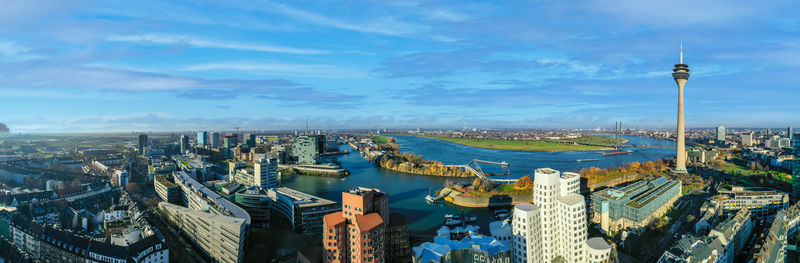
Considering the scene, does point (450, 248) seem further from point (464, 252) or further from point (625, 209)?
point (625, 209)

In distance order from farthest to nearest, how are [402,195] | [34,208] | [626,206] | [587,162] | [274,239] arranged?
[587,162] → [402,195] → [34,208] → [626,206] → [274,239]

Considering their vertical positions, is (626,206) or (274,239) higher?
(626,206)

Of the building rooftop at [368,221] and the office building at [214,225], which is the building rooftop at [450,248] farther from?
the office building at [214,225]

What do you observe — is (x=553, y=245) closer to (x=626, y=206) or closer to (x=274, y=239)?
(x=626, y=206)

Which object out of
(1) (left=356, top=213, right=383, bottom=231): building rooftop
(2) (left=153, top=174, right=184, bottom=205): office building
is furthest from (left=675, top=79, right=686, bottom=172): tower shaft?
(2) (left=153, top=174, right=184, bottom=205): office building

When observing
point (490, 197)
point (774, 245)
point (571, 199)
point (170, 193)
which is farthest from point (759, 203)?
point (170, 193)

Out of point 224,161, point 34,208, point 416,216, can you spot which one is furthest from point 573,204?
point 224,161

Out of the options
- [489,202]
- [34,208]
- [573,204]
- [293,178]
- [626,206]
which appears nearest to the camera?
[573,204]

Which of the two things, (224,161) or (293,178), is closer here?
(293,178)
